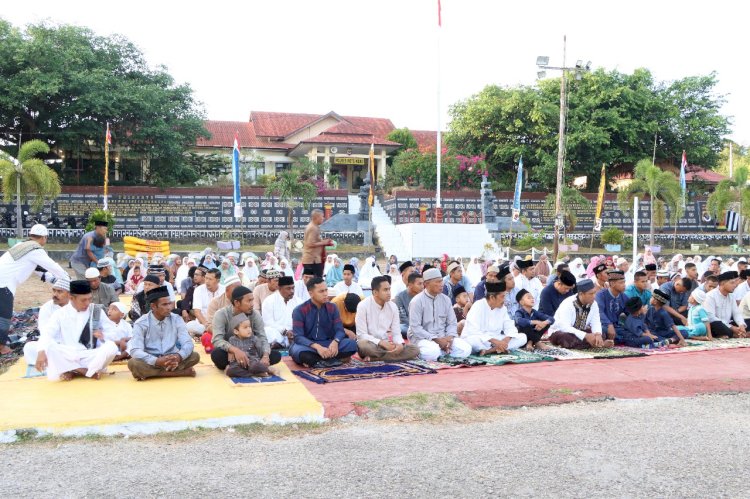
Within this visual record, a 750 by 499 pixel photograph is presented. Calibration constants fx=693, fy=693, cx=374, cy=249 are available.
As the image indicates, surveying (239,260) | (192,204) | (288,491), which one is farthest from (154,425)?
(192,204)

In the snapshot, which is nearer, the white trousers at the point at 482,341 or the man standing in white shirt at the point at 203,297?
the white trousers at the point at 482,341

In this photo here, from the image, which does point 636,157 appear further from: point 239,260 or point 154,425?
point 154,425

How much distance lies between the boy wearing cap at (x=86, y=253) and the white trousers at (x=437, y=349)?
496cm

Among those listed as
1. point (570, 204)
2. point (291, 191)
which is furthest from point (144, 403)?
point (570, 204)

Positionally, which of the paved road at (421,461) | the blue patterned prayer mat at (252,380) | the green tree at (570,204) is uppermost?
the green tree at (570,204)

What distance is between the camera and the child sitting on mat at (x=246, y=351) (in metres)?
6.02

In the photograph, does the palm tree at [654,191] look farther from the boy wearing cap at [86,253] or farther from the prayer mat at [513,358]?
the boy wearing cap at [86,253]

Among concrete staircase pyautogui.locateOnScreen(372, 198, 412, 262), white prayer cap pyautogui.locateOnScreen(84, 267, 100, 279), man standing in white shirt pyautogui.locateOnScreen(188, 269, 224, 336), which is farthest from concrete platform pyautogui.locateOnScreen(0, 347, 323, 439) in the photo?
concrete staircase pyautogui.locateOnScreen(372, 198, 412, 262)

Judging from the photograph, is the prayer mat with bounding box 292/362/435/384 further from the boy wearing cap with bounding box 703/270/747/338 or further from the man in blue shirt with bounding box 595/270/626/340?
the boy wearing cap with bounding box 703/270/747/338

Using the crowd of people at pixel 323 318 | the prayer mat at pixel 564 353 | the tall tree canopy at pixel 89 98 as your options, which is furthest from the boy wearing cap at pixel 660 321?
the tall tree canopy at pixel 89 98

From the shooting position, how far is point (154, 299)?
599cm

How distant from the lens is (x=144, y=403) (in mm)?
5102

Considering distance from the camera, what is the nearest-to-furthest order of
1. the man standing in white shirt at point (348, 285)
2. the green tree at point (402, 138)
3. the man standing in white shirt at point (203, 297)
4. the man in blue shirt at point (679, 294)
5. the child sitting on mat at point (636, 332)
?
1. the child sitting on mat at point (636, 332)
2. the man standing in white shirt at point (203, 297)
3. the man in blue shirt at point (679, 294)
4. the man standing in white shirt at point (348, 285)
5. the green tree at point (402, 138)

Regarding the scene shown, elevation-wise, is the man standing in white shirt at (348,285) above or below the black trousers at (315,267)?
below
